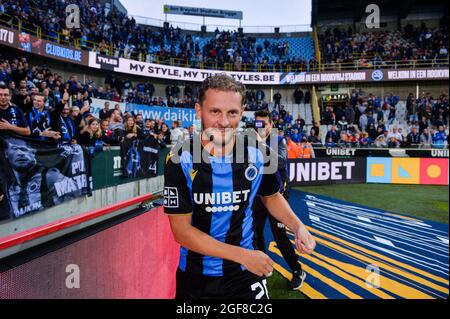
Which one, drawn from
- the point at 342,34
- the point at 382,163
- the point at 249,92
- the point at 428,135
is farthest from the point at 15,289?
the point at 342,34

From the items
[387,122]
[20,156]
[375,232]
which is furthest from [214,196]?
[387,122]

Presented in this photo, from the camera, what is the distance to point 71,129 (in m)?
5.81

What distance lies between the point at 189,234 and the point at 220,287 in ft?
1.27

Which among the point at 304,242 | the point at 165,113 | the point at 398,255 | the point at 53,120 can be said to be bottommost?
the point at 398,255

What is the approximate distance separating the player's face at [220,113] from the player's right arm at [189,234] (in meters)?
0.26

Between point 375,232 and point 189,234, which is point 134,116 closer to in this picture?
point 375,232

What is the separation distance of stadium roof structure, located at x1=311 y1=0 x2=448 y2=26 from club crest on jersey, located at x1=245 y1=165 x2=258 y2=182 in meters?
29.7

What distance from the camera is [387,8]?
27125 millimetres

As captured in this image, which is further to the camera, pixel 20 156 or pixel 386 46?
pixel 386 46

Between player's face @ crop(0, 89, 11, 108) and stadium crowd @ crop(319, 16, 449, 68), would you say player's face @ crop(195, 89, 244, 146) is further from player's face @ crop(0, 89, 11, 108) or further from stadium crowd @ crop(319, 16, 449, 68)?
stadium crowd @ crop(319, 16, 449, 68)

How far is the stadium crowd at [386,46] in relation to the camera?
2400 cm

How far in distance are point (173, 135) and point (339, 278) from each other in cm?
683

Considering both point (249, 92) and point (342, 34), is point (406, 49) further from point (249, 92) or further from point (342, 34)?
point (249, 92)

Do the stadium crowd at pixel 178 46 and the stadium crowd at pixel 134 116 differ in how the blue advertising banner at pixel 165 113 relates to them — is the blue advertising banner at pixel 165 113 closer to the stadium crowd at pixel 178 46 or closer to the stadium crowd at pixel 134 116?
the stadium crowd at pixel 134 116
